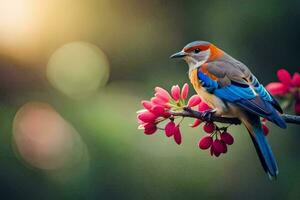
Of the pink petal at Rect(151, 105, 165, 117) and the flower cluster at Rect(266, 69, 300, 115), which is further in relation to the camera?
the flower cluster at Rect(266, 69, 300, 115)

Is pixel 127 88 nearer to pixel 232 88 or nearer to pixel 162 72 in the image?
pixel 162 72

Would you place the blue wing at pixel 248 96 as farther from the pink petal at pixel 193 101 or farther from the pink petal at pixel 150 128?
the pink petal at pixel 150 128

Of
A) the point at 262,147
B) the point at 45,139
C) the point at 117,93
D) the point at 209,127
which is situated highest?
the point at 117,93

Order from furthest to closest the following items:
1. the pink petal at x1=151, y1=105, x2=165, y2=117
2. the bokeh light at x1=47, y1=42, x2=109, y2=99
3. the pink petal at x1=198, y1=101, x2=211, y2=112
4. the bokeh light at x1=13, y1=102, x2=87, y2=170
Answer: the bokeh light at x1=47, y1=42, x2=109, y2=99
the bokeh light at x1=13, y1=102, x2=87, y2=170
the pink petal at x1=198, y1=101, x2=211, y2=112
the pink petal at x1=151, y1=105, x2=165, y2=117

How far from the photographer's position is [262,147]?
10.5 feet

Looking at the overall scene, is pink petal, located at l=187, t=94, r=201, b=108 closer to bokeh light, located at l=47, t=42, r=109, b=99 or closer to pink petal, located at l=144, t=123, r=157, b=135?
pink petal, located at l=144, t=123, r=157, b=135

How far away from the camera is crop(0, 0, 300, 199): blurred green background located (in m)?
5.71

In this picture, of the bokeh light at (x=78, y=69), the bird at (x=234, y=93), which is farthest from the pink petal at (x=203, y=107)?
the bokeh light at (x=78, y=69)

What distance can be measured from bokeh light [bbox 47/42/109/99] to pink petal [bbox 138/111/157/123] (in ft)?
9.18

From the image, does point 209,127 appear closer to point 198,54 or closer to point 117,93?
point 198,54

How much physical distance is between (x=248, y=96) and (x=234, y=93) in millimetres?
80

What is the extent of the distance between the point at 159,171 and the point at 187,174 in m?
0.24

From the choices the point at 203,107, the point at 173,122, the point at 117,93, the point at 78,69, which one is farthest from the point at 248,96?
the point at 78,69

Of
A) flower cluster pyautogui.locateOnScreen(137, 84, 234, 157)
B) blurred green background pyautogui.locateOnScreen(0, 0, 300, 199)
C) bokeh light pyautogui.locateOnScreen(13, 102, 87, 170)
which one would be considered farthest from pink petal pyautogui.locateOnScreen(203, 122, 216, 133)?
bokeh light pyautogui.locateOnScreen(13, 102, 87, 170)
